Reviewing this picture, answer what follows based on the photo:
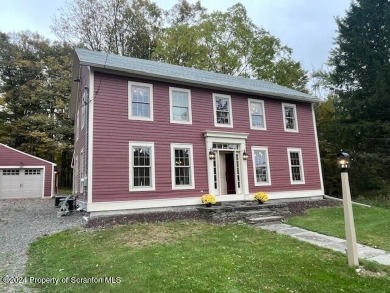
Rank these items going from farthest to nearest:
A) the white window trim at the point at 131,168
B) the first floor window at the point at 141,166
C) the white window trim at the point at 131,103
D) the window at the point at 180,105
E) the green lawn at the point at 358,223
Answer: the window at the point at 180,105
the white window trim at the point at 131,103
the first floor window at the point at 141,166
the white window trim at the point at 131,168
the green lawn at the point at 358,223

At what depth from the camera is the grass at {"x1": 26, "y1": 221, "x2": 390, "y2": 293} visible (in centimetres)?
434

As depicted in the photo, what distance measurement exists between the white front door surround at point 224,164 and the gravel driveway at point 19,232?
525 centimetres

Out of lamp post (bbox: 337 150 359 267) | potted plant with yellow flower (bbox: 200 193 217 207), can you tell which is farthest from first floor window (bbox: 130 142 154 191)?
lamp post (bbox: 337 150 359 267)

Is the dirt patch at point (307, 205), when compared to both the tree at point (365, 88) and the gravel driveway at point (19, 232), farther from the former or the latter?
the gravel driveway at point (19, 232)

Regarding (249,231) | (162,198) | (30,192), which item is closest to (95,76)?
(162,198)

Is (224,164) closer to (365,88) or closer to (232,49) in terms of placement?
(365,88)

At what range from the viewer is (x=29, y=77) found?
Answer: 92.2 ft

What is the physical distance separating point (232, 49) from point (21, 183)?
20.7 m

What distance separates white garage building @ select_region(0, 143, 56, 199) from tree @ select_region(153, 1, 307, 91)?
14094mm

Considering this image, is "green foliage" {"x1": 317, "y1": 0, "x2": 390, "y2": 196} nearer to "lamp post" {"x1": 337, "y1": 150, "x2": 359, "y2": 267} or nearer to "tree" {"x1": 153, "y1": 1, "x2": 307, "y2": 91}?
"tree" {"x1": 153, "y1": 1, "x2": 307, "y2": 91}

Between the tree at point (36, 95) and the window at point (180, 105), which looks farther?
the tree at point (36, 95)

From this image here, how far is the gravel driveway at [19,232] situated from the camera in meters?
5.43

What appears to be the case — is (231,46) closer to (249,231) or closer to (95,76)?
(95,76)

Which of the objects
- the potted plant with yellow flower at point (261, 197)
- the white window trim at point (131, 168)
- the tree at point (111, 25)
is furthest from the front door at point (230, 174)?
the tree at point (111, 25)
